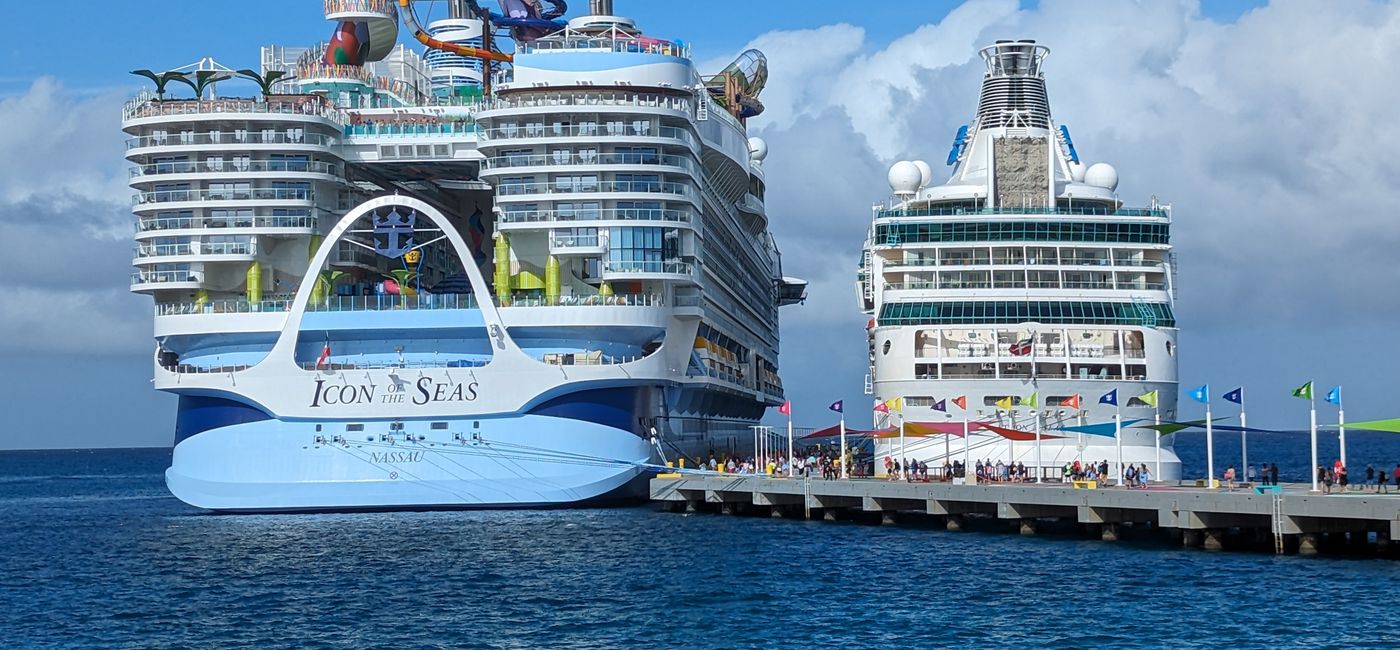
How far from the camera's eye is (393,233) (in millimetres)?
65750

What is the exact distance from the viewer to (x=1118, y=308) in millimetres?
68625

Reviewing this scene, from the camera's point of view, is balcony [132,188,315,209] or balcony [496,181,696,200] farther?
balcony [132,188,315,209]

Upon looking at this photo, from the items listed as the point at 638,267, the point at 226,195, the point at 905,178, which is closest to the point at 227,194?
the point at 226,195

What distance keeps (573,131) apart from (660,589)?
26.9 metres

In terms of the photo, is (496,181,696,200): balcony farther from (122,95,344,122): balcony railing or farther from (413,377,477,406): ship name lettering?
(413,377,477,406): ship name lettering

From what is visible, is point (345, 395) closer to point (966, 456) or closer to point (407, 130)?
point (407, 130)

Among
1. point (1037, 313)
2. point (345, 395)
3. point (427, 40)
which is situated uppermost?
point (427, 40)

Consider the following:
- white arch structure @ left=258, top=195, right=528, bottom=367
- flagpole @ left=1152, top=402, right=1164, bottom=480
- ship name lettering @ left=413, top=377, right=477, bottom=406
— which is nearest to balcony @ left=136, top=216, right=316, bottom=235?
white arch structure @ left=258, top=195, right=528, bottom=367

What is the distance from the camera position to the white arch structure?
62.0 m

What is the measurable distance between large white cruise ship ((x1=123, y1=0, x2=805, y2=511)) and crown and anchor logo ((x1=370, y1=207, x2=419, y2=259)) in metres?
0.15

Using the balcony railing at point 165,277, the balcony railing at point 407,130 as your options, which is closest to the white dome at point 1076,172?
the balcony railing at point 407,130

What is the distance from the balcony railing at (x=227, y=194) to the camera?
6762 cm

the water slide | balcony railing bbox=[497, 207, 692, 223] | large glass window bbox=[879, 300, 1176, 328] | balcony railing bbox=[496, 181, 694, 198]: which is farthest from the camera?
the water slide

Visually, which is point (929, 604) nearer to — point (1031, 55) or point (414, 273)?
point (414, 273)
